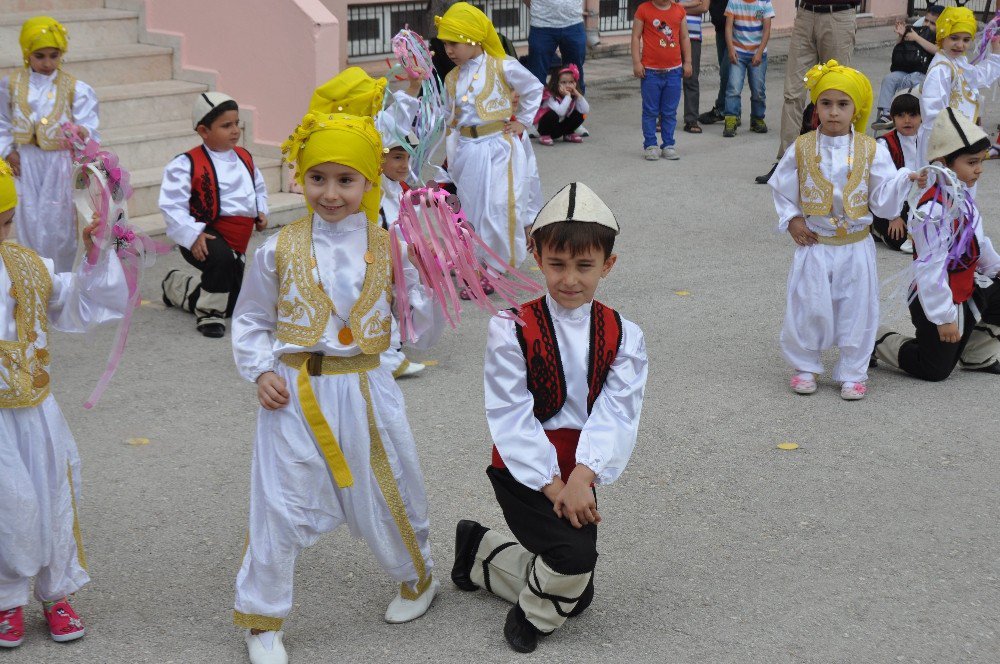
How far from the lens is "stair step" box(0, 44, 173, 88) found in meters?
9.63

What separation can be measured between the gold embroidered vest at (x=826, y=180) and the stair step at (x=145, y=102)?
18.3 ft

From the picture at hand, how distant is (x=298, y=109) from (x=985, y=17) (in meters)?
13.7

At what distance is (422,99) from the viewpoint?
6980 millimetres

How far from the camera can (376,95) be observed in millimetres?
5109

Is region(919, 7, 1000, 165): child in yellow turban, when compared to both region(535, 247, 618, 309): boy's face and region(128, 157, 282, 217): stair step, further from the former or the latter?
region(535, 247, 618, 309): boy's face

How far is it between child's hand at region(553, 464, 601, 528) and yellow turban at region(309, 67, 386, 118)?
82.8 inches

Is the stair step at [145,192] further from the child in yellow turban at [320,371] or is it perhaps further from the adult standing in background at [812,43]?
the child in yellow turban at [320,371]

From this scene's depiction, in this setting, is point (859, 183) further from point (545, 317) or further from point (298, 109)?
point (298, 109)

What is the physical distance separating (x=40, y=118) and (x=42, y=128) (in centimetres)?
6

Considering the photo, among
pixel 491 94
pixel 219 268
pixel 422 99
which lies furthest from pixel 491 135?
pixel 219 268

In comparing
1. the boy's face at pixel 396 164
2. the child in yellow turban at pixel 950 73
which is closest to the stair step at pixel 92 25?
the boy's face at pixel 396 164

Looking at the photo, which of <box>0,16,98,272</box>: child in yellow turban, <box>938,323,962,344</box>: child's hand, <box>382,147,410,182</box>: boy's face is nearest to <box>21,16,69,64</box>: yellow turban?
<box>0,16,98,272</box>: child in yellow turban

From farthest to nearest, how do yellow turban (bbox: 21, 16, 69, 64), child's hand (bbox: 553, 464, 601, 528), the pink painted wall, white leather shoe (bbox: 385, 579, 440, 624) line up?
the pink painted wall, yellow turban (bbox: 21, 16, 69, 64), white leather shoe (bbox: 385, 579, 440, 624), child's hand (bbox: 553, 464, 601, 528)

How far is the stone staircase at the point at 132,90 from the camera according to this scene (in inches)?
358
